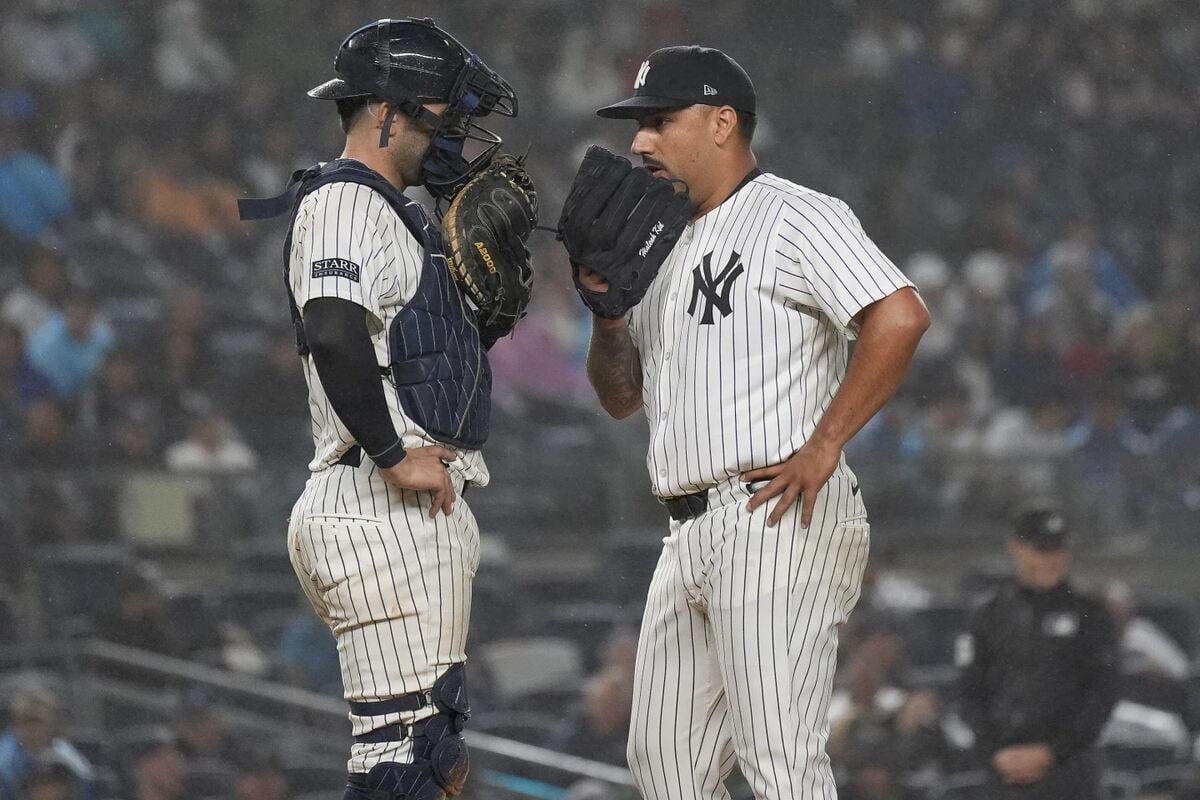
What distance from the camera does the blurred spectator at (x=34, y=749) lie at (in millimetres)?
4148

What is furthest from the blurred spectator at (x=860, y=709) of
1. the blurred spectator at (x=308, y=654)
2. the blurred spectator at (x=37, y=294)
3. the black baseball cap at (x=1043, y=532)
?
the blurred spectator at (x=37, y=294)

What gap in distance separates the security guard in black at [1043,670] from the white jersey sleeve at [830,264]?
178cm

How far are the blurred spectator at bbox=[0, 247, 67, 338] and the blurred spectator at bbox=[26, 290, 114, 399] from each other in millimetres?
27

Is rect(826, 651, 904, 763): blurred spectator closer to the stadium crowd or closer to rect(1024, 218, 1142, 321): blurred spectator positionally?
the stadium crowd

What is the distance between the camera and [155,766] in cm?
431

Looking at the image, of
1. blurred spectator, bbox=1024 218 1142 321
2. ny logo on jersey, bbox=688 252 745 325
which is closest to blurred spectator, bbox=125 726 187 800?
ny logo on jersey, bbox=688 252 745 325

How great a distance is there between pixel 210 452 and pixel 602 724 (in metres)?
1.61

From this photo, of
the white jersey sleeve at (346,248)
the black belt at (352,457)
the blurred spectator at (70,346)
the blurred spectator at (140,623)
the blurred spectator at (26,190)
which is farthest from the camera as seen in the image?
the blurred spectator at (26,190)

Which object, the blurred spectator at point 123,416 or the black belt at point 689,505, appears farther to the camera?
the blurred spectator at point 123,416

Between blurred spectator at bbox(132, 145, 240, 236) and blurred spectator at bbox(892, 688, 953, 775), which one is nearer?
blurred spectator at bbox(892, 688, 953, 775)

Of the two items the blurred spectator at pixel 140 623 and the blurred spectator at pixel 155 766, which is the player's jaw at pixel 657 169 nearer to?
the blurred spectator at pixel 155 766

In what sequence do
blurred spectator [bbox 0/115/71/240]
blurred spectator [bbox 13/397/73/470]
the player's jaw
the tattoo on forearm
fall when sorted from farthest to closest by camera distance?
blurred spectator [bbox 0/115/71/240] → blurred spectator [bbox 13/397/73/470] → the tattoo on forearm → the player's jaw

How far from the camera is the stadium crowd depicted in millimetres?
4855

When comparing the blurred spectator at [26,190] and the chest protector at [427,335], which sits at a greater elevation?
the blurred spectator at [26,190]
